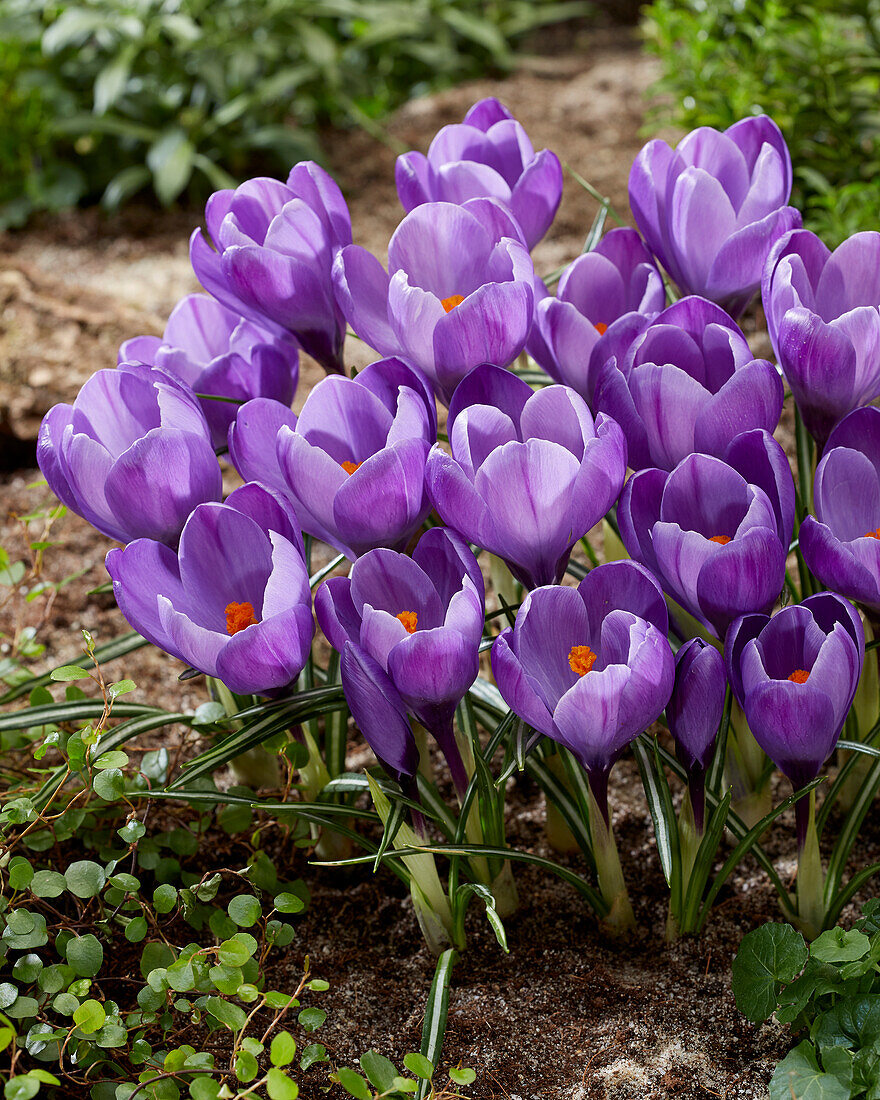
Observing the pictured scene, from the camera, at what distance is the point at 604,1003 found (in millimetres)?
985

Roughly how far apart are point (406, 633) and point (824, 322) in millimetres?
498

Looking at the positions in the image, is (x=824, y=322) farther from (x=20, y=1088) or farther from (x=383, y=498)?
(x=20, y=1088)

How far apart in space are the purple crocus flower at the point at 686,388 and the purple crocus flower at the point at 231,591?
310 mm

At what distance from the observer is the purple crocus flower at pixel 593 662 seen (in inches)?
30.0

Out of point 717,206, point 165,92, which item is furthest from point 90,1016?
point 165,92

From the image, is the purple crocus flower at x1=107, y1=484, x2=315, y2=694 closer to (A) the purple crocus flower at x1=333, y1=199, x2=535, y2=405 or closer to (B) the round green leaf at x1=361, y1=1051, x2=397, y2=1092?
(A) the purple crocus flower at x1=333, y1=199, x2=535, y2=405

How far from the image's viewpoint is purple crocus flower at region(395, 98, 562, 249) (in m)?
1.09

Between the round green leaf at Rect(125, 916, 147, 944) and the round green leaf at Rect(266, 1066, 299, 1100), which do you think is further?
the round green leaf at Rect(125, 916, 147, 944)

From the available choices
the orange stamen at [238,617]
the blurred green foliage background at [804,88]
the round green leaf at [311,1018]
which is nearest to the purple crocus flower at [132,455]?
the orange stamen at [238,617]

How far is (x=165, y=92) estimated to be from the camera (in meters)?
3.23

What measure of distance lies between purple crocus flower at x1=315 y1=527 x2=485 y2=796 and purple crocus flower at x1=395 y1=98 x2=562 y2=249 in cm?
43

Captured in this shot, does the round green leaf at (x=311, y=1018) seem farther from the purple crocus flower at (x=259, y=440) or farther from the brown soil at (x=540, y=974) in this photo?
the purple crocus flower at (x=259, y=440)

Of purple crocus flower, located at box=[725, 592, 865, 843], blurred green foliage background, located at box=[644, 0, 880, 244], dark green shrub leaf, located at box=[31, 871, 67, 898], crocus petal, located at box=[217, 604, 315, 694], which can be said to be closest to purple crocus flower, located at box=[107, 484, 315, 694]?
crocus petal, located at box=[217, 604, 315, 694]

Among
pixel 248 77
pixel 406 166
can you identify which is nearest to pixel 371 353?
pixel 406 166
